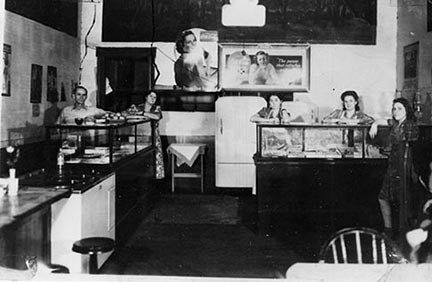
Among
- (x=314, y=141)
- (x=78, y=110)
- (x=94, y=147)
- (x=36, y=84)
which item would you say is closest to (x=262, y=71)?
(x=314, y=141)

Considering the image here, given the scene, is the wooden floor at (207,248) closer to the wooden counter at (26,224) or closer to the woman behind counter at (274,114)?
the wooden counter at (26,224)

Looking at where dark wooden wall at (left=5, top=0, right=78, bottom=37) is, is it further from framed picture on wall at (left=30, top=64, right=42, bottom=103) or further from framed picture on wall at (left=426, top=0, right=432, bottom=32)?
framed picture on wall at (left=426, top=0, right=432, bottom=32)

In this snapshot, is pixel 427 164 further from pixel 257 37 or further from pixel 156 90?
pixel 156 90

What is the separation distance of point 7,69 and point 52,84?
1332 mm

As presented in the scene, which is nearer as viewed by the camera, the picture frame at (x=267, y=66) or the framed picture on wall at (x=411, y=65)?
the framed picture on wall at (x=411, y=65)

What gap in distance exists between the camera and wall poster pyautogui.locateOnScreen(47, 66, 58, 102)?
247 inches

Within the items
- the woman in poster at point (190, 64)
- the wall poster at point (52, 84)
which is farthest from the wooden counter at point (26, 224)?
the woman in poster at point (190, 64)

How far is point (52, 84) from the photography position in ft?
21.0

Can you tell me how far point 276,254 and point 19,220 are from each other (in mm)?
2350

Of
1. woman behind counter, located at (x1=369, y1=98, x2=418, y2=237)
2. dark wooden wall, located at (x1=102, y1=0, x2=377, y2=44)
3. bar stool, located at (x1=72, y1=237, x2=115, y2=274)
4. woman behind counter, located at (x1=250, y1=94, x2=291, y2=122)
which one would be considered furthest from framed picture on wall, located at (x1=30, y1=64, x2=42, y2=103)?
woman behind counter, located at (x1=369, y1=98, x2=418, y2=237)

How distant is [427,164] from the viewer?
5.09m

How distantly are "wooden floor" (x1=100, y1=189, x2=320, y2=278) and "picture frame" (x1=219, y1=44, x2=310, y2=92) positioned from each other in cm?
242

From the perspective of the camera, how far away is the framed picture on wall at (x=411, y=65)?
6918mm

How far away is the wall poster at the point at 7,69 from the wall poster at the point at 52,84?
3.46 feet
